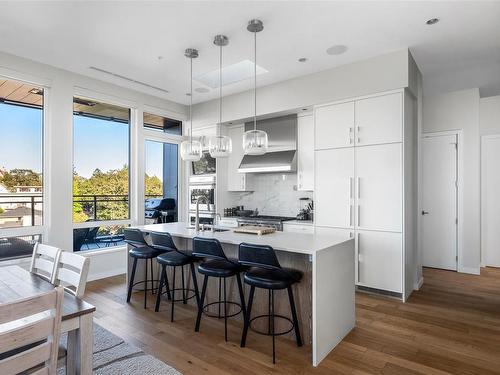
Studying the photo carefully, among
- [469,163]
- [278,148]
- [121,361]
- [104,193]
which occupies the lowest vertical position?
[121,361]

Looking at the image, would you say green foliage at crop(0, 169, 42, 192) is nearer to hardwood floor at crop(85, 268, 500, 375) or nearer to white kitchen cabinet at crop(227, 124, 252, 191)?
hardwood floor at crop(85, 268, 500, 375)

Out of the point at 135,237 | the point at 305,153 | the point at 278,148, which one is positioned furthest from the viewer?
the point at 278,148

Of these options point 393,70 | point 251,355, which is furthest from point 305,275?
point 393,70

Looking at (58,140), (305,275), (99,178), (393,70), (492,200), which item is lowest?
(305,275)

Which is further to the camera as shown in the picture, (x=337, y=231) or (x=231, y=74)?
(x=231, y=74)

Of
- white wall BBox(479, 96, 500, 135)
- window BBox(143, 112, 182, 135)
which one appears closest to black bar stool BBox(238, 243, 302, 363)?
window BBox(143, 112, 182, 135)

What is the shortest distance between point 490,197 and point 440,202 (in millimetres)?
961

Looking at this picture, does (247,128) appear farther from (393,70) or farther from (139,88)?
(393,70)

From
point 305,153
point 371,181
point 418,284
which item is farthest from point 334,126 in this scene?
point 418,284

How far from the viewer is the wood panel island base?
2.33m

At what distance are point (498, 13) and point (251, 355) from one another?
3.76 m

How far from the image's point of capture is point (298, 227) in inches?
180

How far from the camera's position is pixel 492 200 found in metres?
5.28

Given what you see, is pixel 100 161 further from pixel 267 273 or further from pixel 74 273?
pixel 267 273
